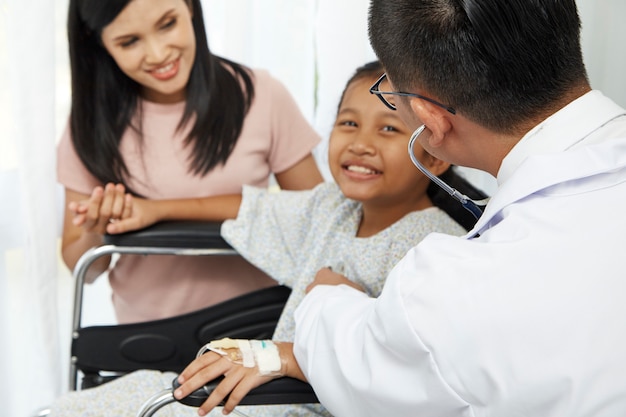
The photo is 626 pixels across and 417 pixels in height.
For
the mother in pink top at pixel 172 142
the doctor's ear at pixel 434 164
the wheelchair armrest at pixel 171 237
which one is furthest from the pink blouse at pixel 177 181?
the doctor's ear at pixel 434 164

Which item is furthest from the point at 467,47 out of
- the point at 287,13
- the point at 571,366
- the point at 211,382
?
the point at 287,13

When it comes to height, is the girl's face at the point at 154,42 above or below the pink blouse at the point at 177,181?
above

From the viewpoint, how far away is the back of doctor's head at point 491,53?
927 mm

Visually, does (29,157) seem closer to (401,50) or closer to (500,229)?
(401,50)

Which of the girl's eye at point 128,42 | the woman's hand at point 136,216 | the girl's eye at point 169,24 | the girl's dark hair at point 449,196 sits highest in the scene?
the girl's eye at point 169,24

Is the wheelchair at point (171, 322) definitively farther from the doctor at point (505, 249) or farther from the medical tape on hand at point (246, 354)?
the doctor at point (505, 249)

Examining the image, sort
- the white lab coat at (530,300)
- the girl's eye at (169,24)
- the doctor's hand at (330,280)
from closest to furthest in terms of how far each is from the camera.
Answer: the white lab coat at (530,300)
the doctor's hand at (330,280)
the girl's eye at (169,24)

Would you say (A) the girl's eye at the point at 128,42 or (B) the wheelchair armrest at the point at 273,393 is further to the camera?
(A) the girl's eye at the point at 128,42

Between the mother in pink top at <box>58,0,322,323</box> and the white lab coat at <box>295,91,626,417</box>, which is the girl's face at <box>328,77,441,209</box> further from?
the white lab coat at <box>295,91,626,417</box>

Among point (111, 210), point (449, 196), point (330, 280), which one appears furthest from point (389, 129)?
point (111, 210)

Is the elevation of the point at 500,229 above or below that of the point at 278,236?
above

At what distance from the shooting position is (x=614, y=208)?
865mm

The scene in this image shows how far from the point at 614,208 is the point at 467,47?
0.23 metres

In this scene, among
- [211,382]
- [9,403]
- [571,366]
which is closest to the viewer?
[571,366]
